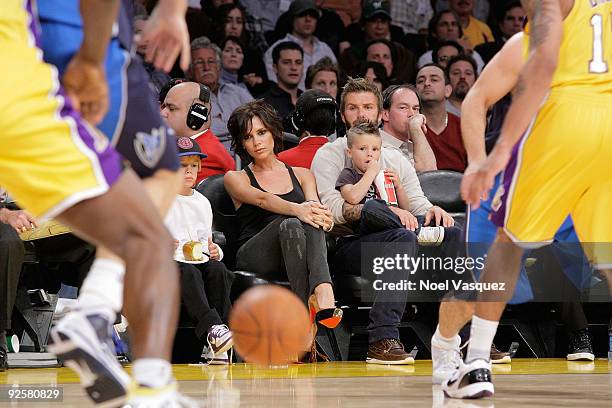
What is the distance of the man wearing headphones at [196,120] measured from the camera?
7738 millimetres

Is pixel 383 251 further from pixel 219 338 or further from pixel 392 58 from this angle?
pixel 392 58

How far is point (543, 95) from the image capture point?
443 cm

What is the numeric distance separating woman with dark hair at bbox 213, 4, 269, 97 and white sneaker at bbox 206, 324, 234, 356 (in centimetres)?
362

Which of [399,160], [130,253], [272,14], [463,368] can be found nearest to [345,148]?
[399,160]

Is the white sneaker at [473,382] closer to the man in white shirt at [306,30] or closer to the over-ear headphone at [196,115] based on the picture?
the over-ear headphone at [196,115]

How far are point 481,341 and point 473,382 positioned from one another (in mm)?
213

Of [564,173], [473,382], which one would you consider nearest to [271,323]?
[473,382]

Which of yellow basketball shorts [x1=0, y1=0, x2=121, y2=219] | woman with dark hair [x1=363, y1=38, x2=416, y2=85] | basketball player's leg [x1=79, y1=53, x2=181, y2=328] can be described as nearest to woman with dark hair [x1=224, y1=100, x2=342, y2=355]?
woman with dark hair [x1=363, y1=38, x2=416, y2=85]

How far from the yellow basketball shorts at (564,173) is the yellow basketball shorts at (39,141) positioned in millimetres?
2507

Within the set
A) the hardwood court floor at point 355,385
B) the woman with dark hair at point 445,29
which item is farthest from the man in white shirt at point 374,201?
the woman with dark hair at point 445,29

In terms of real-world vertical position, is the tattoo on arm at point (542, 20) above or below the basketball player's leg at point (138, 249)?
above

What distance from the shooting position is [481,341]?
499 centimetres

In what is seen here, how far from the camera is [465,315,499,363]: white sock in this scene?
4.98 meters

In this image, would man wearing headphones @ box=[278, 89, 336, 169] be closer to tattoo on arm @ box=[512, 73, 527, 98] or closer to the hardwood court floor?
the hardwood court floor
